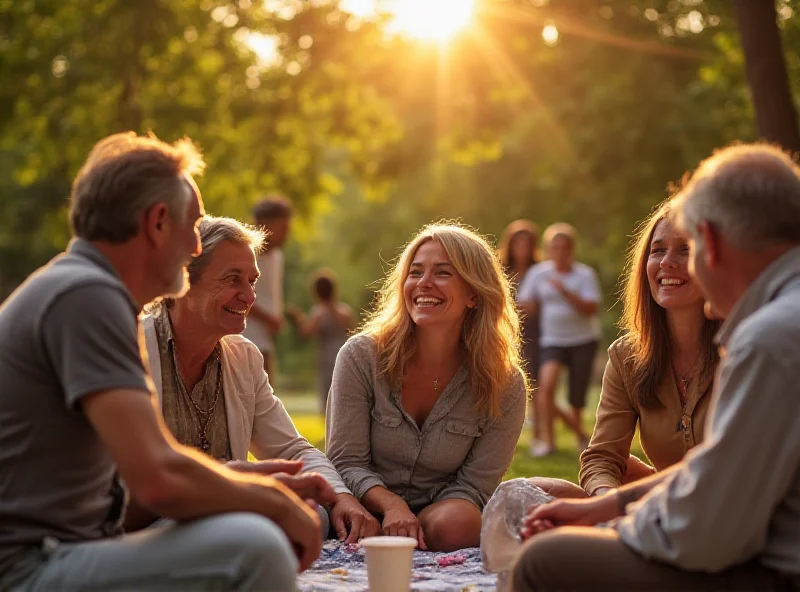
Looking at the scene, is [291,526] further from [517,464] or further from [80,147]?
[80,147]

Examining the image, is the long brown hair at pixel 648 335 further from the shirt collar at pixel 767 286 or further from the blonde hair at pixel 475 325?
the shirt collar at pixel 767 286

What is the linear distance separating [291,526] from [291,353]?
161ft

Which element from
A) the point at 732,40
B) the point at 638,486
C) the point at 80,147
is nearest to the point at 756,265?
the point at 638,486

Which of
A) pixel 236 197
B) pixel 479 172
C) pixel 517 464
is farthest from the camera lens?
pixel 479 172

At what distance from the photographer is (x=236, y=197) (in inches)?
735

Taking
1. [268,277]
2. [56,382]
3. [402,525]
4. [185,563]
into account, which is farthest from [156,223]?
[268,277]

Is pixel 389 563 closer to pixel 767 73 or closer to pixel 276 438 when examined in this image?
pixel 276 438

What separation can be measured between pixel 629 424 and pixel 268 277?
508cm

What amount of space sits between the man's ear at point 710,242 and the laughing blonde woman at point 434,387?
2.51 m

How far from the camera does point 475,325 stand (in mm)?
5566

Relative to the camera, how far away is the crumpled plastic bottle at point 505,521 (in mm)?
4133

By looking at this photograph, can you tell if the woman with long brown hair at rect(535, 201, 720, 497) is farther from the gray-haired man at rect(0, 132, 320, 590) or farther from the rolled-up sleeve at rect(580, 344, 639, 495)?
the gray-haired man at rect(0, 132, 320, 590)

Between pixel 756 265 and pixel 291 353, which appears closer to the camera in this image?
pixel 756 265

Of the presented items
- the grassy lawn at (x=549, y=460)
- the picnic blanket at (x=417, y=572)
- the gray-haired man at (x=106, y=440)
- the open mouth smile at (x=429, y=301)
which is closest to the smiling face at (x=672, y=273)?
the open mouth smile at (x=429, y=301)
